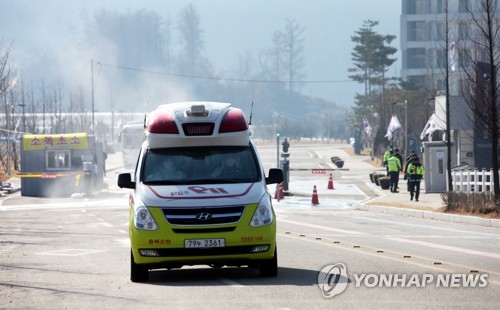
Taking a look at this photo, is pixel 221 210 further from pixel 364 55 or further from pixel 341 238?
pixel 364 55

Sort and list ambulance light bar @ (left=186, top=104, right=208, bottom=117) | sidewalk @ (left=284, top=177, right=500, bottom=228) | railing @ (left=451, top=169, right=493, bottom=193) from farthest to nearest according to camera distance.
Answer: railing @ (left=451, top=169, right=493, bottom=193) < sidewalk @ (left=284, top=177, right=500, bottom=228) < ambulance light bar @ (left=186, top=104, right=208, bottom=117)

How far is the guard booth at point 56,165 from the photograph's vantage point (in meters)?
51.3

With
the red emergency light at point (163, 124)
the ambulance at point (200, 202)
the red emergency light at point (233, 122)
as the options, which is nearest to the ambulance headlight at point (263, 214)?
the ambulance at point (200, 202)

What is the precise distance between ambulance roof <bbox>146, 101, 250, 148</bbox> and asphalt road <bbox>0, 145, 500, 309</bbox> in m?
1.86

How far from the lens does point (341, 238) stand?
79.4 ft

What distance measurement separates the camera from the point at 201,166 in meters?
16.0

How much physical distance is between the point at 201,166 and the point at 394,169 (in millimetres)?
33495

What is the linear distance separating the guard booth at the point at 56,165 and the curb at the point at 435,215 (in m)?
15.3

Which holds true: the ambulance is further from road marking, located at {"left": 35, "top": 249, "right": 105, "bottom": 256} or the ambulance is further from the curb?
the curb

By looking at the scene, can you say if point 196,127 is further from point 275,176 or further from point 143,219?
point 143,219

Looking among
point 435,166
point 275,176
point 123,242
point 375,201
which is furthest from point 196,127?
point 435,166

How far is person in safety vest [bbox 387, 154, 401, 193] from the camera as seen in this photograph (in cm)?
4793

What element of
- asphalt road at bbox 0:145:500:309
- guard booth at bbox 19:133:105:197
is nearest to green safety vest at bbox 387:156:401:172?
guard booth at bbox 19:133:105:197

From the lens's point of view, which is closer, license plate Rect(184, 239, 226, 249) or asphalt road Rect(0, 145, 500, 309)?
asphalt road Rect(0, 145, 500, 309)
